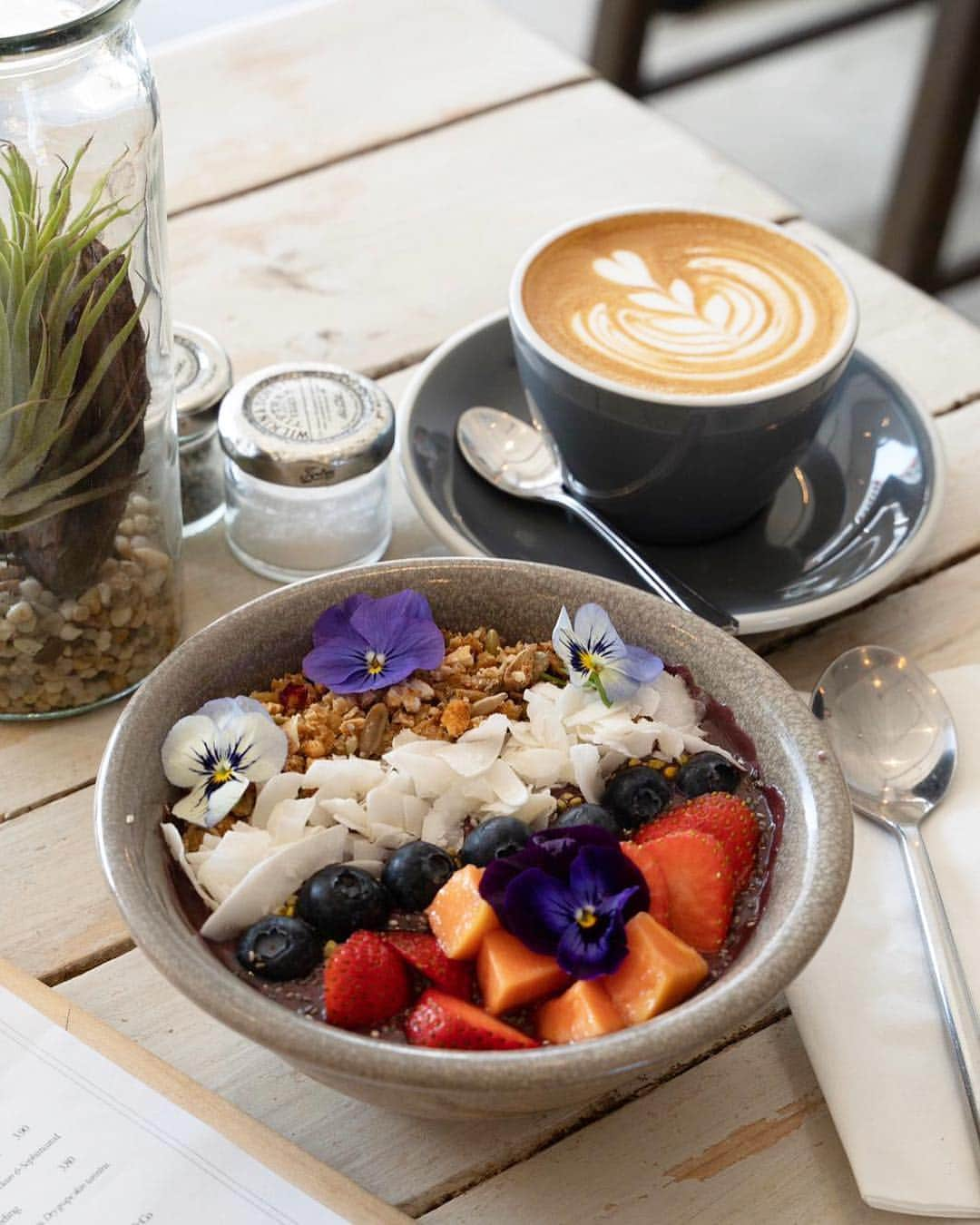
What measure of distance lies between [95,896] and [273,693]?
5.5 inches

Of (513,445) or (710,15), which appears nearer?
(513,445)

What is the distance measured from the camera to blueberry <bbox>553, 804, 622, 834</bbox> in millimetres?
669

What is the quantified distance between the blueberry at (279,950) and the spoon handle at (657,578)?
0.99 ft

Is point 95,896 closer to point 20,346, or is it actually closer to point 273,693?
point 273,693

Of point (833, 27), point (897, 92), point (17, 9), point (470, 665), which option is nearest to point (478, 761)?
point (470, 665)

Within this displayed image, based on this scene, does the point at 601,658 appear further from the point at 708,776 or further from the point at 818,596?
the point at 818,596

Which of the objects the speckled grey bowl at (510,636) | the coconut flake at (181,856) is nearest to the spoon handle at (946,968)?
the speckled grey bowl at (510,636)

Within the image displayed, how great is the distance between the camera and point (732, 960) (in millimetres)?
624

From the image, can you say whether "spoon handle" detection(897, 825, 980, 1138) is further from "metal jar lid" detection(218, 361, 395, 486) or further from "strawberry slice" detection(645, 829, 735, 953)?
"metal jar lid" detection(218, 361, 395, 486)

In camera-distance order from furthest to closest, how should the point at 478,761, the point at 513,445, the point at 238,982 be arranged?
the point at 513,445 < the point at 478,761 < the point at 238,982

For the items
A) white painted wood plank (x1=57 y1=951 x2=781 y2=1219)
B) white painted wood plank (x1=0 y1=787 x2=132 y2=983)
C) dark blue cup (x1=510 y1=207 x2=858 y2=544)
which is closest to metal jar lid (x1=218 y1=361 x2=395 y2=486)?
dark blue cup (x1=510 y1=207 x2=858 y2=544)

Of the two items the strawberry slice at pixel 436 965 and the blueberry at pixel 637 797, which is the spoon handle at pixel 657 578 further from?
the strawberry slice at pixel 436 965

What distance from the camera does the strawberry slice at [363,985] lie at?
0.59 m

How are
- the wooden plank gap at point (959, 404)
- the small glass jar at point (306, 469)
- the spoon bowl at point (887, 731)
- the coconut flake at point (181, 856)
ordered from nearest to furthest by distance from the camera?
the coconut flake at point (181, 856) → the spoon bowl at point (887, 731) → the small glass jar at point (306, 469) → the wooden plank gap at point (959, 404)
